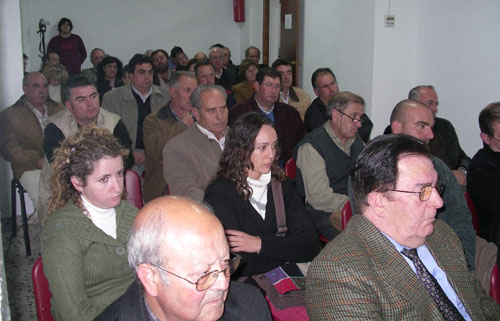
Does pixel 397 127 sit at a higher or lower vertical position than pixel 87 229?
higher

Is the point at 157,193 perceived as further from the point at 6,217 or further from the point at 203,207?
the point at 203,207

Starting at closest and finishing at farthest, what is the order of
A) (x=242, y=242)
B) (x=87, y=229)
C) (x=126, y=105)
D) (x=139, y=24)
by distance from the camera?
(x=87, y=229) < (x=242, y=242) < (x=126, y=105) < (x=139, y=24)

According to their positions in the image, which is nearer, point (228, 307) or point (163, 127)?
point (228, 307)

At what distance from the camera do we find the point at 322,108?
14.4ft

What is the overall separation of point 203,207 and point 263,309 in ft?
1.31

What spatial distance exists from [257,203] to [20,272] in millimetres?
2138

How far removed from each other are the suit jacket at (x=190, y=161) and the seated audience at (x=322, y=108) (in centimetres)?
148

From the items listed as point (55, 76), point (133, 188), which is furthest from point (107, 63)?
point (133, 188)

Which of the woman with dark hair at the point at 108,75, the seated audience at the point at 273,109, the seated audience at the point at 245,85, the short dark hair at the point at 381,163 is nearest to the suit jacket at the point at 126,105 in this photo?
the seated audience at the point at 273,109

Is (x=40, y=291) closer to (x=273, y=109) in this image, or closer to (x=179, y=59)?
(x=273, y=109)

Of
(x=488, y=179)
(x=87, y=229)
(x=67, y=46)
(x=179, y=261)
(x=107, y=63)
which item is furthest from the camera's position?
(x=67, y=46)

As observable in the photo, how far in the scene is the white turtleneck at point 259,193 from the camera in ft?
7.41

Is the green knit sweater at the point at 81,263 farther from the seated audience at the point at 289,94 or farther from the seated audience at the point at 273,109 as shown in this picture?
the seated audience at the point at 289,94

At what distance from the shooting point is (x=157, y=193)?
3430 mm
